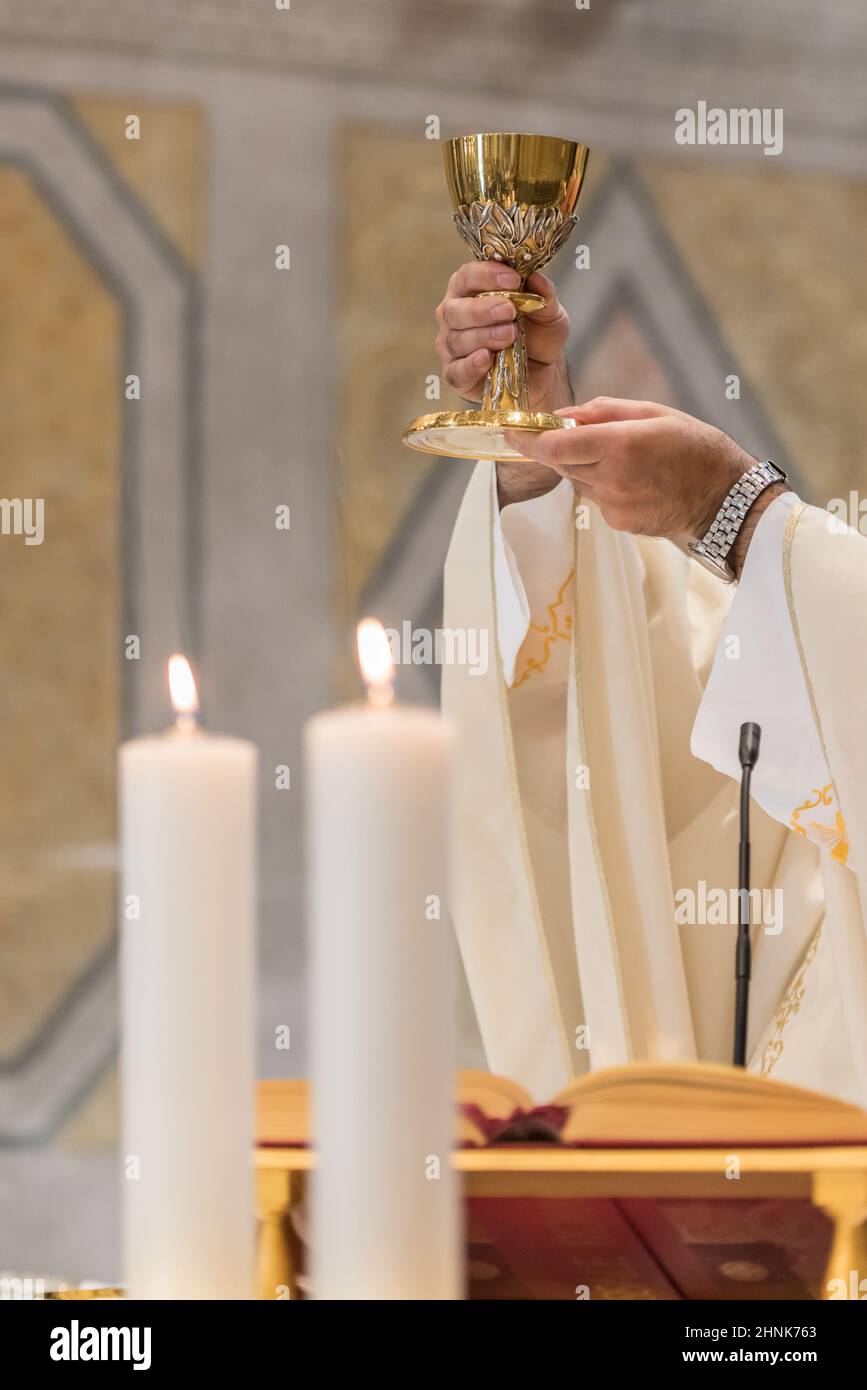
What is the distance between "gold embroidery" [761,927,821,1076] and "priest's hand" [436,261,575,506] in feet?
1.69

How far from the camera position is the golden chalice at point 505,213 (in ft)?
3.36

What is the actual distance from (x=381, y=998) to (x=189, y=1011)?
0.06 meters

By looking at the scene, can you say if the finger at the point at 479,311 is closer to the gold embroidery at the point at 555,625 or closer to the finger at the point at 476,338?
the finger at the point at 476,338

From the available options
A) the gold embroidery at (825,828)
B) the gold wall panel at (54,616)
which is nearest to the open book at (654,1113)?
the gold embroidery at (825,828)

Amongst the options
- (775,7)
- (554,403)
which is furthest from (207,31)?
(554,403)

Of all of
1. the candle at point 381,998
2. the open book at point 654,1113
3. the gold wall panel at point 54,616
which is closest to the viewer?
the candle at point 381,998

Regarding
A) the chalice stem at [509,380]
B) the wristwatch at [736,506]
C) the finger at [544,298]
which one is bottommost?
the wristwatch at [736,506]

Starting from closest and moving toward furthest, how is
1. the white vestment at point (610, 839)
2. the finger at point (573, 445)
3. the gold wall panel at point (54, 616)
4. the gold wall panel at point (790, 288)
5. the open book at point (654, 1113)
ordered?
the open book at point (654, 1113), the finger at point (573, 445), the white vestment at point (610, 839), the gold wall panel at point (54, 616), the gold wall panel at point (790, 288)

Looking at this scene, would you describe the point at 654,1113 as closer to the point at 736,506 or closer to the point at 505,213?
the point at 736,506

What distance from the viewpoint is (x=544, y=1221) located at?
1.95ft

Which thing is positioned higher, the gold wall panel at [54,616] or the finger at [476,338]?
the gold wall panel at [54,616]

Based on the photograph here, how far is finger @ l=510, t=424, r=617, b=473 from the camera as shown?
0.96m

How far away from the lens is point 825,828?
116 cm
